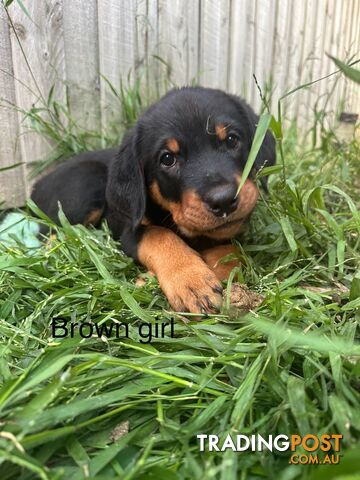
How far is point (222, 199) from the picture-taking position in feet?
6.85

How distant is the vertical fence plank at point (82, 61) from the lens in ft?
12.5

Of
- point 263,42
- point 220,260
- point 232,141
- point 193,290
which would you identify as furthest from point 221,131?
point 263,42

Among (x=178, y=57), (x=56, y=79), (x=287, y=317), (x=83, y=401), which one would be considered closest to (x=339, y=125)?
(x=178, y=57)

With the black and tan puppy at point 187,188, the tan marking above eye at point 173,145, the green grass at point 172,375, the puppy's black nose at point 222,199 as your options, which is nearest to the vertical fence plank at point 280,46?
the black and tan puppy at point 187,188

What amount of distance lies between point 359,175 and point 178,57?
7.48 feet

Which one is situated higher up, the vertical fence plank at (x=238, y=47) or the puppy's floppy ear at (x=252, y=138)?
the vertical fence plank at (x=238, y=47)

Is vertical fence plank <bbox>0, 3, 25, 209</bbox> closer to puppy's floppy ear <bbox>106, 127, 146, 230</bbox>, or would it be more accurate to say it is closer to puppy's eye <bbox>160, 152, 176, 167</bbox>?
puppy's floppy ear <bbox>106, 127, 146, 230</bbox>

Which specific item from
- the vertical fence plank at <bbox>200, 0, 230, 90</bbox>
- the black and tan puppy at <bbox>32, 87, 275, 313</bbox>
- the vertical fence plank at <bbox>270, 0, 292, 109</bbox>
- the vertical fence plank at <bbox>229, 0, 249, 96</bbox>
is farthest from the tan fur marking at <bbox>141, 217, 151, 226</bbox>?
the vertical fence plank at <bbox>270, 0, 292, 109</bbox>

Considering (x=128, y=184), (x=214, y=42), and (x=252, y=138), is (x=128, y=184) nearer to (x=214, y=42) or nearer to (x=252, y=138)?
(x=252, y=138)

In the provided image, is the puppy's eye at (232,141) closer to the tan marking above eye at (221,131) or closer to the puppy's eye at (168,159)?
the tan marking above eye at (221,131)

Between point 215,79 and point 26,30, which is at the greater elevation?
point 26,30

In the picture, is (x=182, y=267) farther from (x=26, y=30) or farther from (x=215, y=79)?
(x=215, y=79)

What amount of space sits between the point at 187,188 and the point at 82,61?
2.37 metres

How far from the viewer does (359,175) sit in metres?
4.12
